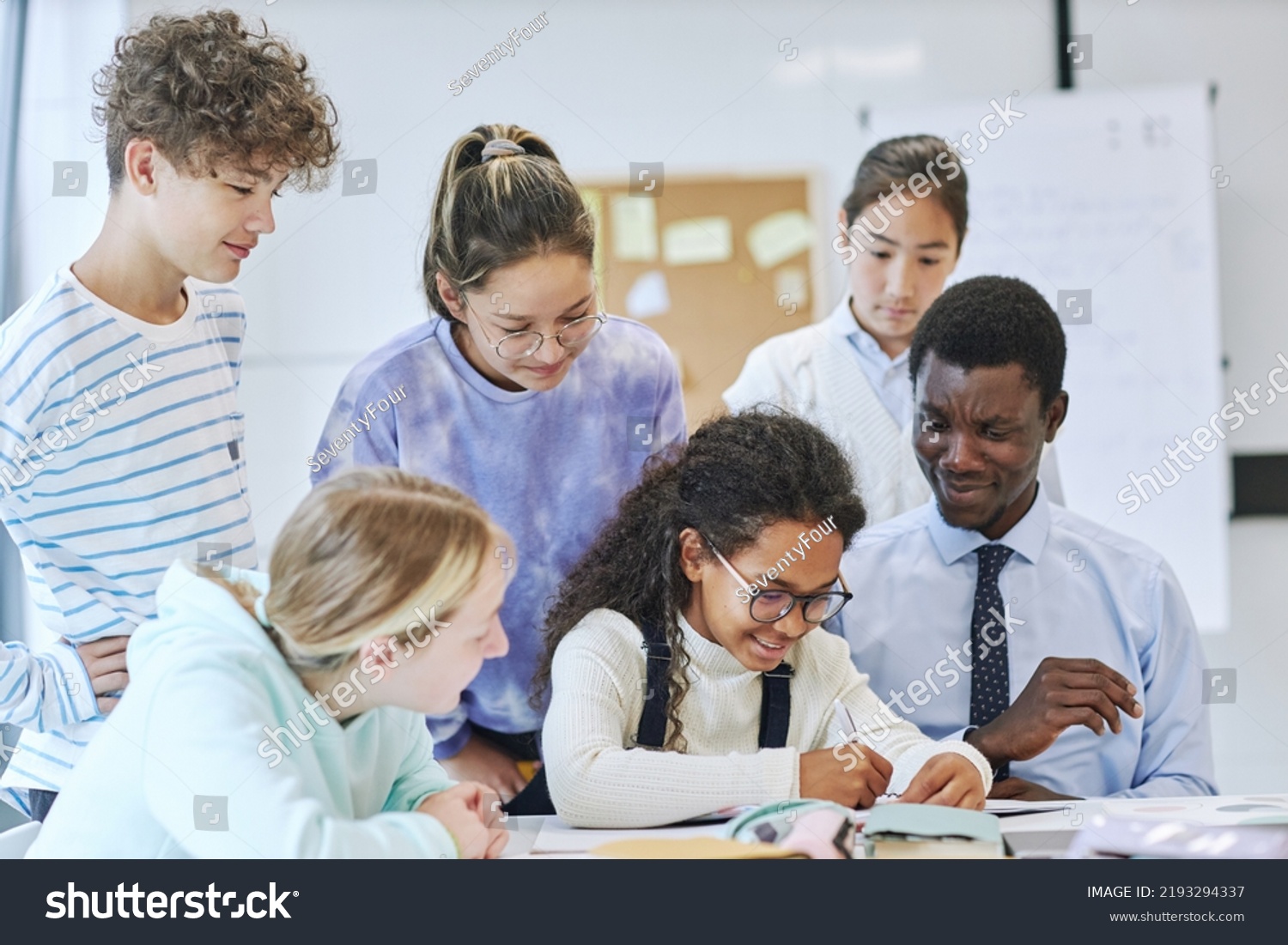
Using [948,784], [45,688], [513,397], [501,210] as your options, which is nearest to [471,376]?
[513,397]

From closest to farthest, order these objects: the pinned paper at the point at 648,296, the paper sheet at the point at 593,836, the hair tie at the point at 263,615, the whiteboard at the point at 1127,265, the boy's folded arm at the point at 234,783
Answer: the boy's folded arm at the point at 234,783
the hair tie at the point at 263,615
the paper sheet at the point at 593,836
the whiteboard at the point at 1127,265
the pinned paper at the point at 648,296

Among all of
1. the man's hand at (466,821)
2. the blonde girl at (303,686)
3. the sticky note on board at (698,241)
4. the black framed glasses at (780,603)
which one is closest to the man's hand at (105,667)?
the blonde girl at (303,686)


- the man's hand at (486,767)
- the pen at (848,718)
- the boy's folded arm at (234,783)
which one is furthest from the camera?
the man's hand at (486,767)

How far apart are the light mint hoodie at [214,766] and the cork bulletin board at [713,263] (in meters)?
1.47

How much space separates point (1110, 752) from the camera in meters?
1.75

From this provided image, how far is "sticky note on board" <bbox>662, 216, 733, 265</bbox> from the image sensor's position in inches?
105

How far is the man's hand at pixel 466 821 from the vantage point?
125 centimetres

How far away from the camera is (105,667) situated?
1497 millimetres

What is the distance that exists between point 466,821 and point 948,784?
58cm

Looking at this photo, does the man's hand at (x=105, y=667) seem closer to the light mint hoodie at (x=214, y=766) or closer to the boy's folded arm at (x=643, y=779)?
the light mint hoodie at (x=214, y=766)

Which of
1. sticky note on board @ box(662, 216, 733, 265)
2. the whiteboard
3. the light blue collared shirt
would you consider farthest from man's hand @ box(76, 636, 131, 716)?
the whiteboard
